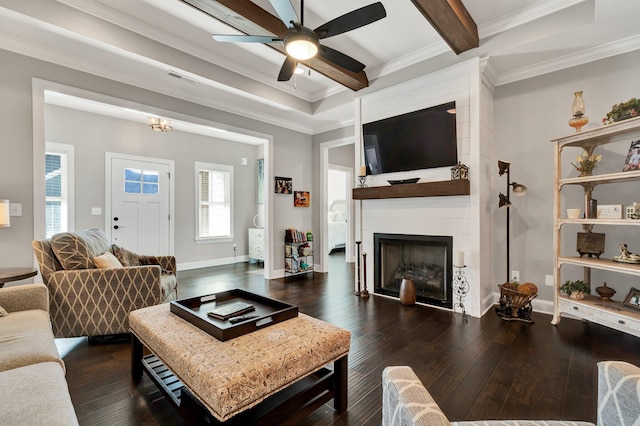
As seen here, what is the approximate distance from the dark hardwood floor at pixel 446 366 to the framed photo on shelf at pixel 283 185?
227cm

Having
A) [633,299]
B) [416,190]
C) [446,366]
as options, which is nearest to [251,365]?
[446,366]

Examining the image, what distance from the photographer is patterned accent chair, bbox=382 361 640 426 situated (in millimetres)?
712

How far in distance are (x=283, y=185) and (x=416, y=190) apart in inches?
96.7

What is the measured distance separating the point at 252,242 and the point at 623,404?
6141 millimetres

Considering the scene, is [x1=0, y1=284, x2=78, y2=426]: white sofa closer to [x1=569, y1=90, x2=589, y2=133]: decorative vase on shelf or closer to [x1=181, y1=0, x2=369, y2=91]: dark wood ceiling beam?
[x1=181, y1=0, x2=369, y2=91]: dark wood ceiling beam

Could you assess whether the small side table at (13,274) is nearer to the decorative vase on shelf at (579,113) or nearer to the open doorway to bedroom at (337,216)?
the decorative vase on shelf at (579,113)

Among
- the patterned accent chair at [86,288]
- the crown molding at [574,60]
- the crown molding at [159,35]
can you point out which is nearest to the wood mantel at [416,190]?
the crown molding at [574,60]

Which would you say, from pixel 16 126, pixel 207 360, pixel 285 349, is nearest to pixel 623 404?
pixel 285 349

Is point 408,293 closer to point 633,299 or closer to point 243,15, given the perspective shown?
point 633,299

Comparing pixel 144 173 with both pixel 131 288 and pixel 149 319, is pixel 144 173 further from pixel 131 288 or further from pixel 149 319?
pixel 149 319

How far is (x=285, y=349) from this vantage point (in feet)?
4.62

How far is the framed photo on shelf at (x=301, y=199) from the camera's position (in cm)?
536

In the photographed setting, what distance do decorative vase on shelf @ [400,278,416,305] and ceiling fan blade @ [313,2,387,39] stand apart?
8.88ft

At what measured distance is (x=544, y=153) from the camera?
322 centimetres
